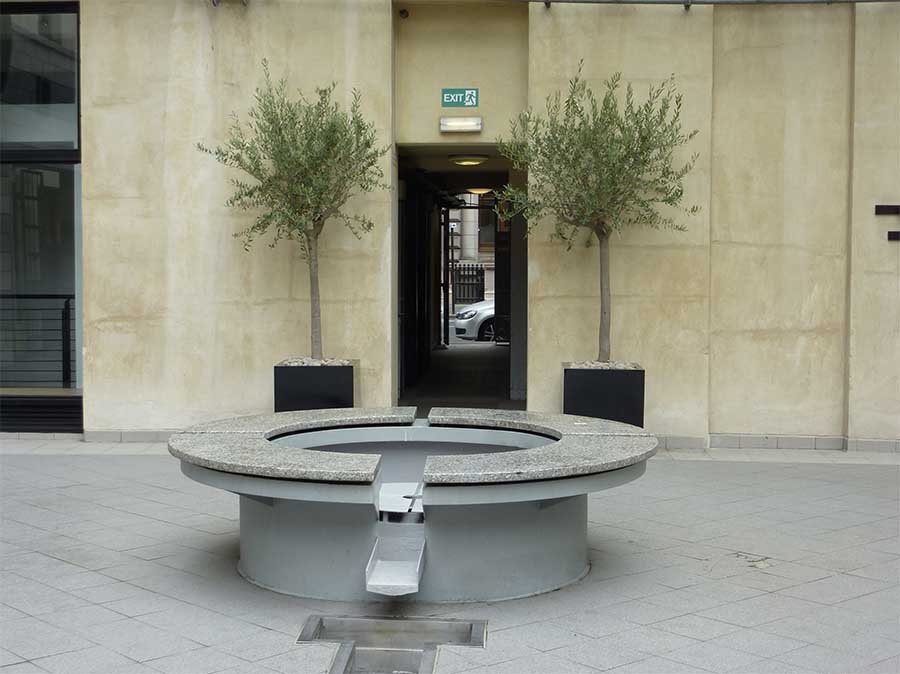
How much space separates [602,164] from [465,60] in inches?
85.7

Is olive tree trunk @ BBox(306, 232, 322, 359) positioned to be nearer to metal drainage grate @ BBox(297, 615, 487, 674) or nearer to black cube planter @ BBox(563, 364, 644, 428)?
black cube planter @ BBox(563, 364, 644, 428)

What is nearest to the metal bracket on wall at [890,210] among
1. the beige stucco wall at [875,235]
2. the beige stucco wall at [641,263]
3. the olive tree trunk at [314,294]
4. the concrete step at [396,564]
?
the beige stucco wall at [875,235]

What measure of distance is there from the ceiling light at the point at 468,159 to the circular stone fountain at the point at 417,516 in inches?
261

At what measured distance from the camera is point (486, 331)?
80.3 ft

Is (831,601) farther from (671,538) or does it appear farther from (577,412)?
(577,412)

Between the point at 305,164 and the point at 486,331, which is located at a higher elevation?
the point at 305,164

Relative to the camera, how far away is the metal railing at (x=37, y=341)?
11741mm

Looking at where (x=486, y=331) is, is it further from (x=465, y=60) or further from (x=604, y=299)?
(x=604, y=299)

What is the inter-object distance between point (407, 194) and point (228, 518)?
8.14 m

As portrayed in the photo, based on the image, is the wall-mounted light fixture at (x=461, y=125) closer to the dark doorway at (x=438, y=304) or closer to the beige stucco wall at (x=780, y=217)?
the dark doorway at (x=438, y=304)

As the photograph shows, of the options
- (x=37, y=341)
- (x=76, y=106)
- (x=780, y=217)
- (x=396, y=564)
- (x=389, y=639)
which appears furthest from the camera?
(x=37, y=341)

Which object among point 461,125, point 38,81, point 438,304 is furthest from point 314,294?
point 438,304

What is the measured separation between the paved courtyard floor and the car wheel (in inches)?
616

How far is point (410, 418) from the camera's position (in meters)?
6.82
